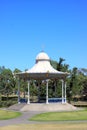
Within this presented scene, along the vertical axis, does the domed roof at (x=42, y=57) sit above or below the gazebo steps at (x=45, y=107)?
above

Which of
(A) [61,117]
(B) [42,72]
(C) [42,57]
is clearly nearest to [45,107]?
(B) [42,72]

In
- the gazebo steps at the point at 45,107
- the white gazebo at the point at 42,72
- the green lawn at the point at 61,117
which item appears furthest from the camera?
the white gazebo at the point at 42,72

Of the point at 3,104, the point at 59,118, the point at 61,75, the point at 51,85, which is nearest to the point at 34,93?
the point at 51,85

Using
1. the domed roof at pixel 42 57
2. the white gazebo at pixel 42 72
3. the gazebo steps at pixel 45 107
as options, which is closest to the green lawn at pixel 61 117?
the gazebo steps at pixel 45 107

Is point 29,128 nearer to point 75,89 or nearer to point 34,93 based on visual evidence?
point 75,89

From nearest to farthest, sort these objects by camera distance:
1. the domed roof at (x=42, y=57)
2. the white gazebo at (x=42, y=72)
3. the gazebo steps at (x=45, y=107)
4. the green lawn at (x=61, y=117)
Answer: the green lawn at (x=61, y=117) → the gazebo steps at (x=45, y=107) → the white gazebo at (x=42, y=72) → the domed roof at (x=42, y=57)

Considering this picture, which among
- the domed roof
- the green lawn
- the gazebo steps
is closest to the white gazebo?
the domed roof

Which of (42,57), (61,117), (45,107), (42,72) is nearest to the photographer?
(61,117)

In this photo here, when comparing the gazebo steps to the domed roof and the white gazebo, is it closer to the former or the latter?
the white gazebo

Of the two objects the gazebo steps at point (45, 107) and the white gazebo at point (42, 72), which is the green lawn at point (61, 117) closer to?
the gazebo steps at point (45, 107)

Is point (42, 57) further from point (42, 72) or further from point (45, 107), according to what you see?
point (45, 107)

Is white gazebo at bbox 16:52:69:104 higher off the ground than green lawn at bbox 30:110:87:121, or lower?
higher

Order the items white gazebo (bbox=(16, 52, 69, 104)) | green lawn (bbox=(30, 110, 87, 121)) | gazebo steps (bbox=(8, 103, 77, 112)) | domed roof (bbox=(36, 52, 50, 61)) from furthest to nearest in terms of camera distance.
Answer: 1. domed roof (bbox=(36, 52, 50, 61))
2. white gazebo (bbox=(16, 52, 69, 104))
3. gazebo steps (bbox=(8, 103, 77, 112))
4. green lawn (bbox=(30, 110, 87, 121))

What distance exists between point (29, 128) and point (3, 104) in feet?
141
